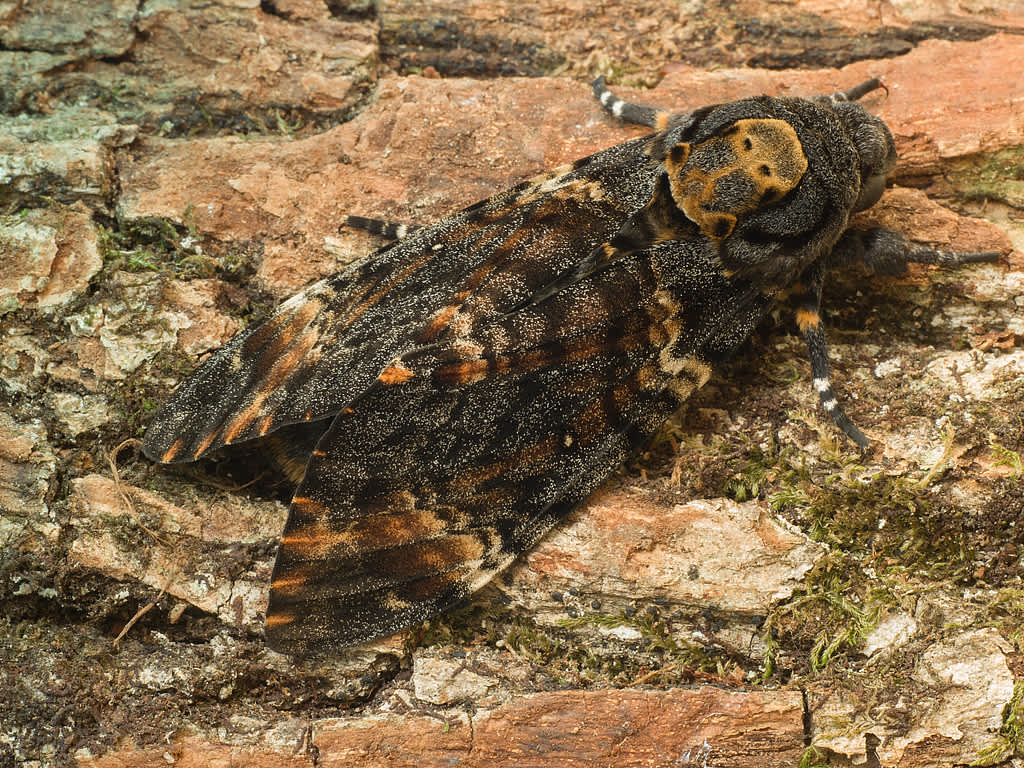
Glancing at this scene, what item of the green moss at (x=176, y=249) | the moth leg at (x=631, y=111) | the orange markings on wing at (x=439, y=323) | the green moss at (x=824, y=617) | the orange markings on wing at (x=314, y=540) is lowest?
the green moss at (x=824, y=617)

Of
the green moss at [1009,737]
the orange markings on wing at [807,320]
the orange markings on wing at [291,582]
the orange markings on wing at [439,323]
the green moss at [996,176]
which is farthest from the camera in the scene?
the green moss at [996,176]

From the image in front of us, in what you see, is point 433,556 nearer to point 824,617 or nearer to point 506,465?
point 506,465

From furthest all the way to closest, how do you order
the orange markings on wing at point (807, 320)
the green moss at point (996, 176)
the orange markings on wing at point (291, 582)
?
1. the green moss at point (996, 176)
2. the orange markings on wing at point (807, 320)
3. the orange markings on wing at point (291, 582)

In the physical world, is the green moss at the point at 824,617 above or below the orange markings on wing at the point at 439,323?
below

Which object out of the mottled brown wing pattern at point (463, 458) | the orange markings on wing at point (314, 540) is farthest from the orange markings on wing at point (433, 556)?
the orange markings on wing at point (314, 540)

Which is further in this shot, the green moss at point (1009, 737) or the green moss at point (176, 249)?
the green moss at point (176, 249)

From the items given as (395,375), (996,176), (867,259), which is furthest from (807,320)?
(395,375)

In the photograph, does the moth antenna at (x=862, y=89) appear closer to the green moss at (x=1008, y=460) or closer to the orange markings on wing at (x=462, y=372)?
the green moss at (x=1008, y=460)

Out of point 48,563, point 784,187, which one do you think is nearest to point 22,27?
point 48,563
